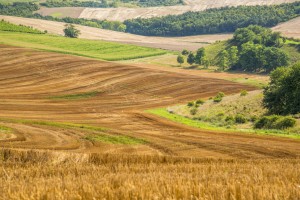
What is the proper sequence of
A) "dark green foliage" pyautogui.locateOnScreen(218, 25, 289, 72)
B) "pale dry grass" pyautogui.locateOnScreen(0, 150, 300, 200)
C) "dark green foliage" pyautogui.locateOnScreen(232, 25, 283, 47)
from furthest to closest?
"dark green foliage" pyautogui.locateOnScreen(232, 25, 283, 47), "dark green foliage" pyautogui.locateOnScreen(218, 25, 289, 72), "pale dry grass" pyautogui.locateOnScreen(0, 150, 300, 200)

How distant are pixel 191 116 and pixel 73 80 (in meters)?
33.1

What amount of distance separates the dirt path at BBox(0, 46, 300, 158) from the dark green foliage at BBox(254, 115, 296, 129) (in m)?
5.62

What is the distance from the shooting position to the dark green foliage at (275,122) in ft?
139

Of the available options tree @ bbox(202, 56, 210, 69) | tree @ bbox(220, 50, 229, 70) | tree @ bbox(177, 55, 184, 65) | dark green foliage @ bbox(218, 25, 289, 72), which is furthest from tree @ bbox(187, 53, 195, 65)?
tree @ bbox(220, 50, 229, 70)

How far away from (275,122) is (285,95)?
12080mm

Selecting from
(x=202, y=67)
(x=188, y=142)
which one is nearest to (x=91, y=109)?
(x=188, y=142)

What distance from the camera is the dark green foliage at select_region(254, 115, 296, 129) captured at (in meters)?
42.5

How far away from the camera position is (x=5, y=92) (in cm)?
7269

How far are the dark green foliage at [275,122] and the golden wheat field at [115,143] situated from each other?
524 centimetres

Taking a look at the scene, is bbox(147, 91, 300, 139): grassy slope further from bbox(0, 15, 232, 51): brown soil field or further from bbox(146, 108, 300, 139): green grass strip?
bbox(0, 15, 232, 51): brown soil field

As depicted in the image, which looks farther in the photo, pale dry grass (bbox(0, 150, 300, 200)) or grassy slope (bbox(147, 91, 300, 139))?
grassy slope (bbox(147, 91, 300, 139))

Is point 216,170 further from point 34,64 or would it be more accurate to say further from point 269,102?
point 34,64

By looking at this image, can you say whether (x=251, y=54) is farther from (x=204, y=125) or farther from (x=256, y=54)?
(x=204, y=125)

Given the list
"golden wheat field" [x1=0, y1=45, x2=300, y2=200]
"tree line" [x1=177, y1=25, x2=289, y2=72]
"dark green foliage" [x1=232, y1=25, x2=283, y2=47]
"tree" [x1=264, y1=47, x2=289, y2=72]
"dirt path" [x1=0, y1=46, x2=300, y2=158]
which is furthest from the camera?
"dark green foliage" [x1=232, y1=25, x2=283, y2=47]
